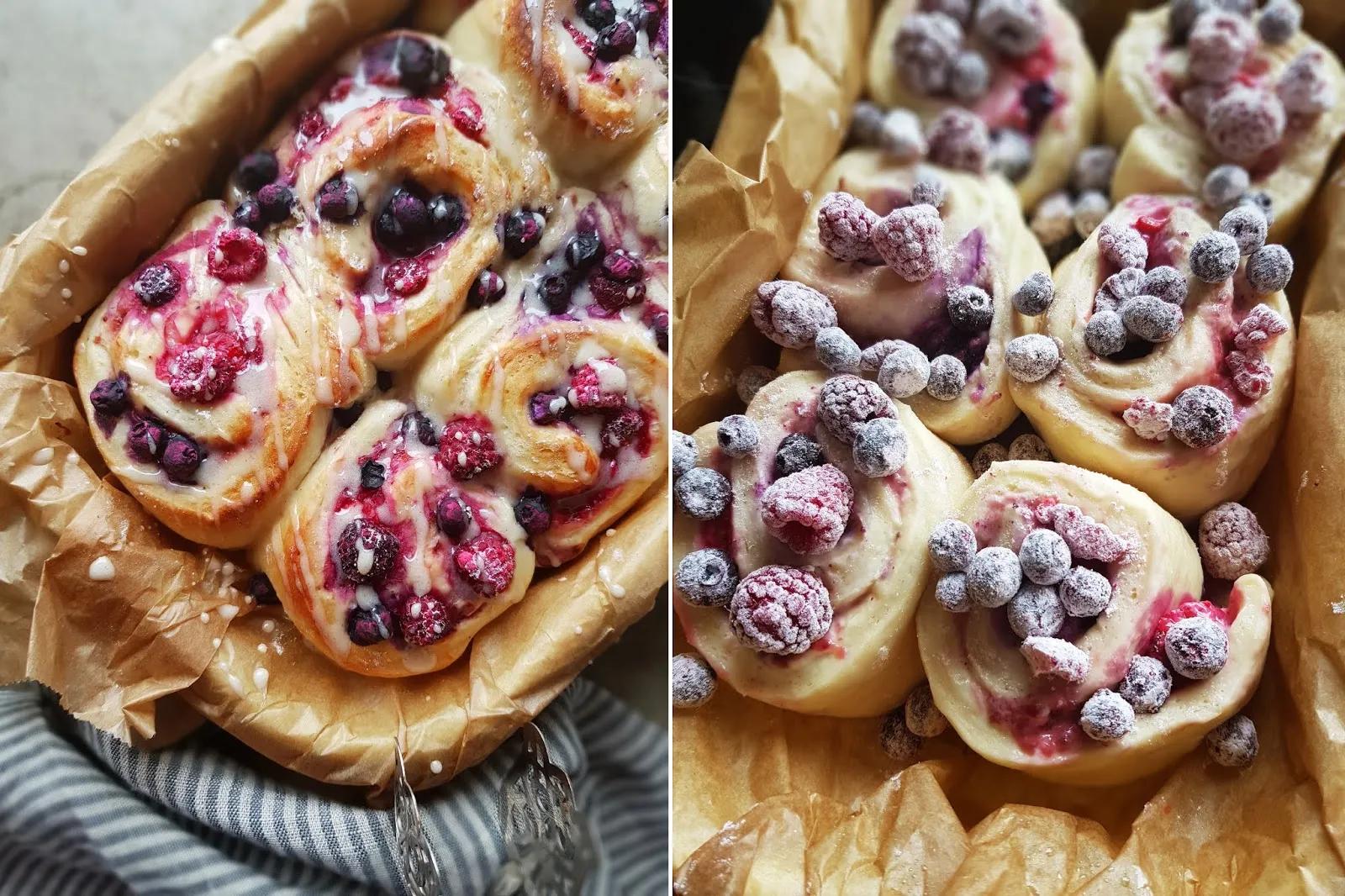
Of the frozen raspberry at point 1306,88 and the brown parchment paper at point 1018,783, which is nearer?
the brown parchment paper at point 1018,783

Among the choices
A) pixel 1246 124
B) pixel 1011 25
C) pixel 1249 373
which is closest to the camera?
pixel 1249 373

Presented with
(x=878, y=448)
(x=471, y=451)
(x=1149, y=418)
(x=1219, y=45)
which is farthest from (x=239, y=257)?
(x=1219, y=45)

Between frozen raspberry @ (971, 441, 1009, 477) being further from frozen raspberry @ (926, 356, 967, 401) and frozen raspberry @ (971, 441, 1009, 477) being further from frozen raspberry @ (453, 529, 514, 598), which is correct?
frozen raspberry @ (453, 529, 514, 598)

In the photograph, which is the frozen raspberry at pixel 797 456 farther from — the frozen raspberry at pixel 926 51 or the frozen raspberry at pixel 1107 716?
the frozen raspberry at pixel 926 51

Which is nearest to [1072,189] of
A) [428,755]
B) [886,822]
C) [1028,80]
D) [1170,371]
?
[1028,80]

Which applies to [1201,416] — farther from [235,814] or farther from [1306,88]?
[235,814]

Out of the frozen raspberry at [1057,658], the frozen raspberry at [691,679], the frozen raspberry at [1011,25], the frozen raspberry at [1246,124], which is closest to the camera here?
the frozen raspberry at [1057,658]

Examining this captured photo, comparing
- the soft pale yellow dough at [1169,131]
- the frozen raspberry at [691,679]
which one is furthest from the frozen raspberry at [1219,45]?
the frozen raspberry at [691,679]
